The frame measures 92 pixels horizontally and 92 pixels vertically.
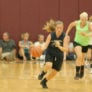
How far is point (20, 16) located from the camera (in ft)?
53.4

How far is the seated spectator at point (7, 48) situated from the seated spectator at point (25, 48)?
0.31 metres

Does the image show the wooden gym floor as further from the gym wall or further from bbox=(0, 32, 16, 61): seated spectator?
the gym wall

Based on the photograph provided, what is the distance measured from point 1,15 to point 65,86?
28.8 feet

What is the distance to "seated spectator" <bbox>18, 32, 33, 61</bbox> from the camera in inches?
602

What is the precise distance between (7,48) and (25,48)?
31.2 inches

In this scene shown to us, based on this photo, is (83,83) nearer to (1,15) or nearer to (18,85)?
(18,85)

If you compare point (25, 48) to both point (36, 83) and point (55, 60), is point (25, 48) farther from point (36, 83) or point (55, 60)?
point (55, 60)

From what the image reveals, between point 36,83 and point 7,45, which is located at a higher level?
point 7,45

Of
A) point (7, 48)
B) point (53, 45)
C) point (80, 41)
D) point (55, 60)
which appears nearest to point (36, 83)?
point (55, 60)

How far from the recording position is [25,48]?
50.5ft

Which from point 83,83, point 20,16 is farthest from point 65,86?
point 20,16

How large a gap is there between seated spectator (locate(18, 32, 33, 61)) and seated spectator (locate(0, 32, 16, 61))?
31 centimetres

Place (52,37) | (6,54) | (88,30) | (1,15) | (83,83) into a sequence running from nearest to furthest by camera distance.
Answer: (52,37)
(83,83)
(88,30)
(6,54)
(1,15)

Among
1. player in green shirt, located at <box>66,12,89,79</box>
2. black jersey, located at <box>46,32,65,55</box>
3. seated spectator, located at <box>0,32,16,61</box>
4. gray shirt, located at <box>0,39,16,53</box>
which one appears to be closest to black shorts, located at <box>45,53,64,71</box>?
black jersey, located at <box>46,32,65,55</box>
